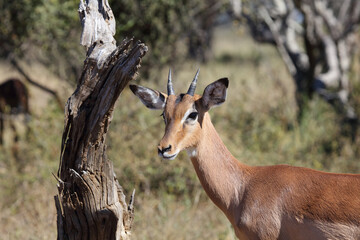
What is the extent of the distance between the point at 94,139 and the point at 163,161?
3241mm

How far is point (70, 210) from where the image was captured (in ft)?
12.8

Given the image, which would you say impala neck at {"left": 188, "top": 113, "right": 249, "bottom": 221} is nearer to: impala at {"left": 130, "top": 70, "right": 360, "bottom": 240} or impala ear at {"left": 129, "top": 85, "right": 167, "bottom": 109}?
impala at {"left": 130, "top": 70, "right": 360, "bottom": 240}

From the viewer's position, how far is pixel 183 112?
4.10m

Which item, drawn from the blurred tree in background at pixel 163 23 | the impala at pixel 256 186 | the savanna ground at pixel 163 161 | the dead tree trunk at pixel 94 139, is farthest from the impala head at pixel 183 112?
the blurred tree in background at pixel 163 23

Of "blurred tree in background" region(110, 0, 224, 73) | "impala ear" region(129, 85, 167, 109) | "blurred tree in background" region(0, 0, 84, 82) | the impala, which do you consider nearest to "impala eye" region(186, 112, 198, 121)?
the impala

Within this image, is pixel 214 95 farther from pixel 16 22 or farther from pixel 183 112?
pixel 16 22

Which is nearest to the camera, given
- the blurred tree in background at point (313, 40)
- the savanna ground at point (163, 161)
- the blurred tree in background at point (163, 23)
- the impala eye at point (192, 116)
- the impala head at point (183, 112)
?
the impala head at point (183, 112)

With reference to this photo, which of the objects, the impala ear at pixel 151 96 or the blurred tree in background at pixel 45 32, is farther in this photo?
the blurred tree in background at pixel 45 32

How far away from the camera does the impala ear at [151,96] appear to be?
4.34 meters

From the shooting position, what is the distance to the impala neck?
4.21 metres

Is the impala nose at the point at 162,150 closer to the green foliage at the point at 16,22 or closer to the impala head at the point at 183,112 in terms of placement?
the impala head at the point at 183,112

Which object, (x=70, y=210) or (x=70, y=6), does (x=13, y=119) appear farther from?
(x=70, y=210)

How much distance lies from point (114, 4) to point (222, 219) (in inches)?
176

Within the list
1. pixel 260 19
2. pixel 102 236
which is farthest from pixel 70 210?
pixel 260 19
